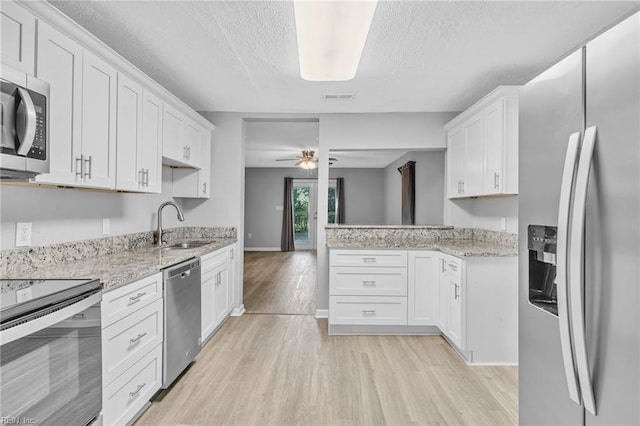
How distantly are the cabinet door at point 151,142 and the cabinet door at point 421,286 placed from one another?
2.40m

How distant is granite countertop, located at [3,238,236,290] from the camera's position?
1612 mm

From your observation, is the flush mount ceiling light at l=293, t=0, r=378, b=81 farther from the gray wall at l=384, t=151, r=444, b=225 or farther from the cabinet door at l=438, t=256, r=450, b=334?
the gray wall at l=384, t=151, r=444, b=225

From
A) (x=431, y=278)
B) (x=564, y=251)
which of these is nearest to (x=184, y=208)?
(x=431, y=278)

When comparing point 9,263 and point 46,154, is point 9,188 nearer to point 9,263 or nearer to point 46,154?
Answer: point 9,263

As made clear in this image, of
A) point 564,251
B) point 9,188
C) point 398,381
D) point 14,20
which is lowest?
point 398,381

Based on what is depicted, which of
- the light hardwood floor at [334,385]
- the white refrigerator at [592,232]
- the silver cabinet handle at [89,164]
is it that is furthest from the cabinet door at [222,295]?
the white refrigerator at [592,232]

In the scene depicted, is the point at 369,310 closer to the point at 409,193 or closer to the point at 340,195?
the point at 409,193

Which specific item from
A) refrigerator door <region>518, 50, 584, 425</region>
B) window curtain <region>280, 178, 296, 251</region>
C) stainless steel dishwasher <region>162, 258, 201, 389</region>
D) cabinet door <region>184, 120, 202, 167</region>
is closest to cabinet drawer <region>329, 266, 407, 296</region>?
stainless steel dishwasher <region>162, 258, 201, 389</region>

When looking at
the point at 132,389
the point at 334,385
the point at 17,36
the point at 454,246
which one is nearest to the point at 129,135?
the point at 17,36

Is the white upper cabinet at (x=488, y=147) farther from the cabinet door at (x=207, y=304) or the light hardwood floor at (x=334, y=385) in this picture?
the cabinet door at (x=207, y=304)

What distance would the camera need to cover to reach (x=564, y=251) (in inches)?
37.0

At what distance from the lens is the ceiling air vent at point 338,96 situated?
10.3 ft

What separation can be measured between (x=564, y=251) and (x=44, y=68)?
2.29 meters

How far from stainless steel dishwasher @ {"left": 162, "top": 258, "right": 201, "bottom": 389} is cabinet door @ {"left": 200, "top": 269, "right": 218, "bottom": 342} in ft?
0.63
